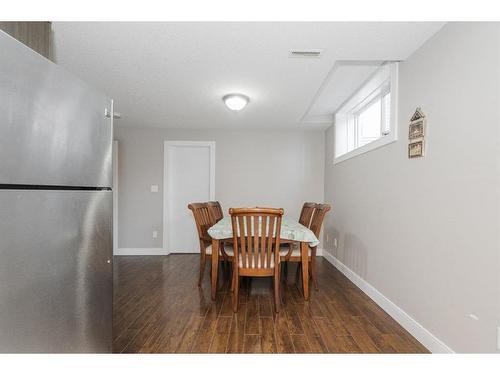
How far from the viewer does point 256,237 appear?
7.05 ft

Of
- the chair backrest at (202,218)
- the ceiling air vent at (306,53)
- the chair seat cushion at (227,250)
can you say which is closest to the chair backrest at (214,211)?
the chair backrest at (202,218)

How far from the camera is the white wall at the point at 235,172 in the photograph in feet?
14.1

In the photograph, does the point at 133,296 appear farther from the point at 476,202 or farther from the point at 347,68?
the point at 347,68

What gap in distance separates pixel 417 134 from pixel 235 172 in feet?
9.80

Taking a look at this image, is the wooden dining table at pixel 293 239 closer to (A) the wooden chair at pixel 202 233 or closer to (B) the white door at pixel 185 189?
(A) the wooden chair at pixel 202 233

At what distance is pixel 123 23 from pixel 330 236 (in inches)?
144

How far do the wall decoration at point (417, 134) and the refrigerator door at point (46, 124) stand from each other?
1953mm

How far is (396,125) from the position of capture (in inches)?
80.4

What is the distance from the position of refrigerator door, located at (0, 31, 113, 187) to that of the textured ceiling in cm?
101

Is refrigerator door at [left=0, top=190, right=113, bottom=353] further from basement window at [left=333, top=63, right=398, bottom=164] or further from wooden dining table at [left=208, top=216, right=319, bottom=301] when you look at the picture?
basement window at [left=333, top=63, right=398, bottom=164]

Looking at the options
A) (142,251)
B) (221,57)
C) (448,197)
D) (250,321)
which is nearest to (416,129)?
(448,197)

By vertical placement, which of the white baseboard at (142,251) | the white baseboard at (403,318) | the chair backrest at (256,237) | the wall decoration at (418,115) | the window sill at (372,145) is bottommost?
the white baseboard at (142,251)

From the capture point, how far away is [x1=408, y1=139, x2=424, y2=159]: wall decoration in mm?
1734
